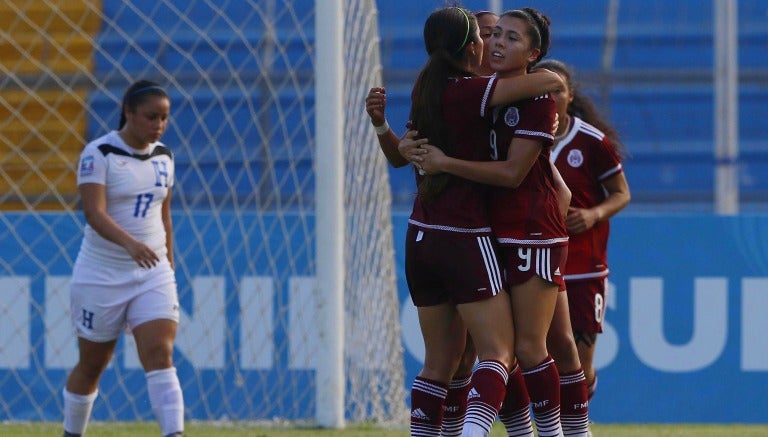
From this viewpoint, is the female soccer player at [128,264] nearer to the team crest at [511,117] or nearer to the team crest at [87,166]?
the team crest at [87,166]

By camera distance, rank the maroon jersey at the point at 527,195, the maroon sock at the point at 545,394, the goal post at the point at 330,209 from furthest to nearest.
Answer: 1. the goal post at the point at 330,209
2. the maroon sock at the point at 545,394
3. the maroon jersey at the point at 527,195

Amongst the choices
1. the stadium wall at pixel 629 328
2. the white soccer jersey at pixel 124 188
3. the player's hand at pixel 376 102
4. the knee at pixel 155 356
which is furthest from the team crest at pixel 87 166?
the stadium wall at pixel 629 328

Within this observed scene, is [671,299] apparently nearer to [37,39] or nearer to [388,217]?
[388,217]

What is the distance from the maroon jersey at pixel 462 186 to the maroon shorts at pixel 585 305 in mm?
1611

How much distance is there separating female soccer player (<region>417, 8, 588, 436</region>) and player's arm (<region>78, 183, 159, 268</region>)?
1.76 metres

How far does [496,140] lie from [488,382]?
2.74 ft

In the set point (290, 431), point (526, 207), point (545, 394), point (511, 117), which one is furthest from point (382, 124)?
point (290, 431)

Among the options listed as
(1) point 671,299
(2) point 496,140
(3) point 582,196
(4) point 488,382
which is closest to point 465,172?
(2) point 496,140

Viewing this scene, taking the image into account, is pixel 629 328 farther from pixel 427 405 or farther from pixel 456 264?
pixel 456 264

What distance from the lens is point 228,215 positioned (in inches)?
335

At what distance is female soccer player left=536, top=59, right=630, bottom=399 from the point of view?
583 centimetres

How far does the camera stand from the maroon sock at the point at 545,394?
14.3ft

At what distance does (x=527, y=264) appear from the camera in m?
4.31

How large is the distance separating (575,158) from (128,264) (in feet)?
7.02
